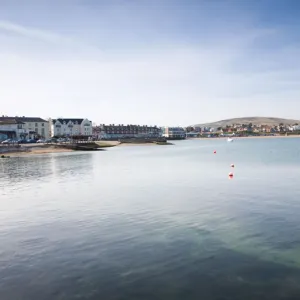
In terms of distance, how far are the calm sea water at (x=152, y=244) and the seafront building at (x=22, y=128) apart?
390ft

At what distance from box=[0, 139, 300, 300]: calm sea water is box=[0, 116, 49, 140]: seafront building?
118761 millimetres

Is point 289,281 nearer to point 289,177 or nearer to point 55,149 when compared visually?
point 289,177

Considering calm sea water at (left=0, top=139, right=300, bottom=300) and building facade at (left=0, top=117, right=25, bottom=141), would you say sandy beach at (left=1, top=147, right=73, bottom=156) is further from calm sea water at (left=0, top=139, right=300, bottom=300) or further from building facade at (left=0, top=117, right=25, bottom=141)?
calm sea water at (left=0, top=139, right=300, bottom=300)

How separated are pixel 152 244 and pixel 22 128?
14634cm

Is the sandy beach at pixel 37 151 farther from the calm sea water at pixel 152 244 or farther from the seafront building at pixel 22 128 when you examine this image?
the calm sea water at pixel 152 244

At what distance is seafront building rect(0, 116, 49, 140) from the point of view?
140 meters

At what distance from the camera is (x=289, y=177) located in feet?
127

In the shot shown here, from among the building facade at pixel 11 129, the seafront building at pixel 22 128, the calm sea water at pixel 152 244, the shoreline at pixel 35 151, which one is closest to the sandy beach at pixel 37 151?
the shoreline at pixel 35 151

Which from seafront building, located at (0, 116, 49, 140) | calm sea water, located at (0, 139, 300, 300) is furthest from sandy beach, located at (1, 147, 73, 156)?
calm sea water, located at (0, 139, 300, 300)

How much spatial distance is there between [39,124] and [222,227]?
565ft

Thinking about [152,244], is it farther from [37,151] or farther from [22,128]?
[22,128]

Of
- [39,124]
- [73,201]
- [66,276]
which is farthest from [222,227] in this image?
[39,124]

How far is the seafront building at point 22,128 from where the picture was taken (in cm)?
14025

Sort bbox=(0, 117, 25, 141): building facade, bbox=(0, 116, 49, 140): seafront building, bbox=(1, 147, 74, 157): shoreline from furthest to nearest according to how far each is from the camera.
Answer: bbox=(0, 116, 49, 140): seafront building < bbox=(0, 117, 25, 141): building facade < bbox=(1, 147, 74, 157): shoreline
